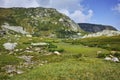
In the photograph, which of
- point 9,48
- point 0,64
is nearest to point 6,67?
point 0,64

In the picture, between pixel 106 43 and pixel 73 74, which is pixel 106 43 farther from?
pixel 73 74

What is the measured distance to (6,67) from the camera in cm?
5522

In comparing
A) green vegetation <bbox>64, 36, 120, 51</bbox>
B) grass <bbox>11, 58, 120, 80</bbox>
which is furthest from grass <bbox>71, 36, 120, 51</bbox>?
grass <bbox>11, 58, 120, 80</bbox>

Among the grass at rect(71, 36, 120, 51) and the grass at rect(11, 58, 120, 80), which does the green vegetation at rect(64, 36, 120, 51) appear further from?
the grass at rect(11, 58, 120, 80)

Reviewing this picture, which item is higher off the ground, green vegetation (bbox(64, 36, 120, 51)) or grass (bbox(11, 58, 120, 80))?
grass (bbox(11, 58, 120, 80))

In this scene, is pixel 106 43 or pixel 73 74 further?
pixel 106 43

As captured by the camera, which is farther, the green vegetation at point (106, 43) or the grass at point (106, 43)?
the green vegetation at point (106, 43)

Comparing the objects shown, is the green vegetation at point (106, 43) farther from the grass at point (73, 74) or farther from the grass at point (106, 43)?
the grass at point (73, 74)

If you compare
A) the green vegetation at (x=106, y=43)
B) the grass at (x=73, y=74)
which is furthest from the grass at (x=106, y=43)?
the grass at (x=73, y=74)

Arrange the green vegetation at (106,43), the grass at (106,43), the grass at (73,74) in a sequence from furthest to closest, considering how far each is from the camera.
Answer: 1. the green vegetation at (106,43)
2. the grass at (106,43)
3. the grass at (73,74)

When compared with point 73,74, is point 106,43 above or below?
below

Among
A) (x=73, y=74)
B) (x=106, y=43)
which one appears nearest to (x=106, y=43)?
(x=106, y=43)

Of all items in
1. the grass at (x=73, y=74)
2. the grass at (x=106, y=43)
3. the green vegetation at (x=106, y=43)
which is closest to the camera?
the grass at (x=73, y=74)

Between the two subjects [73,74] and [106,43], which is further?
[106,43]
